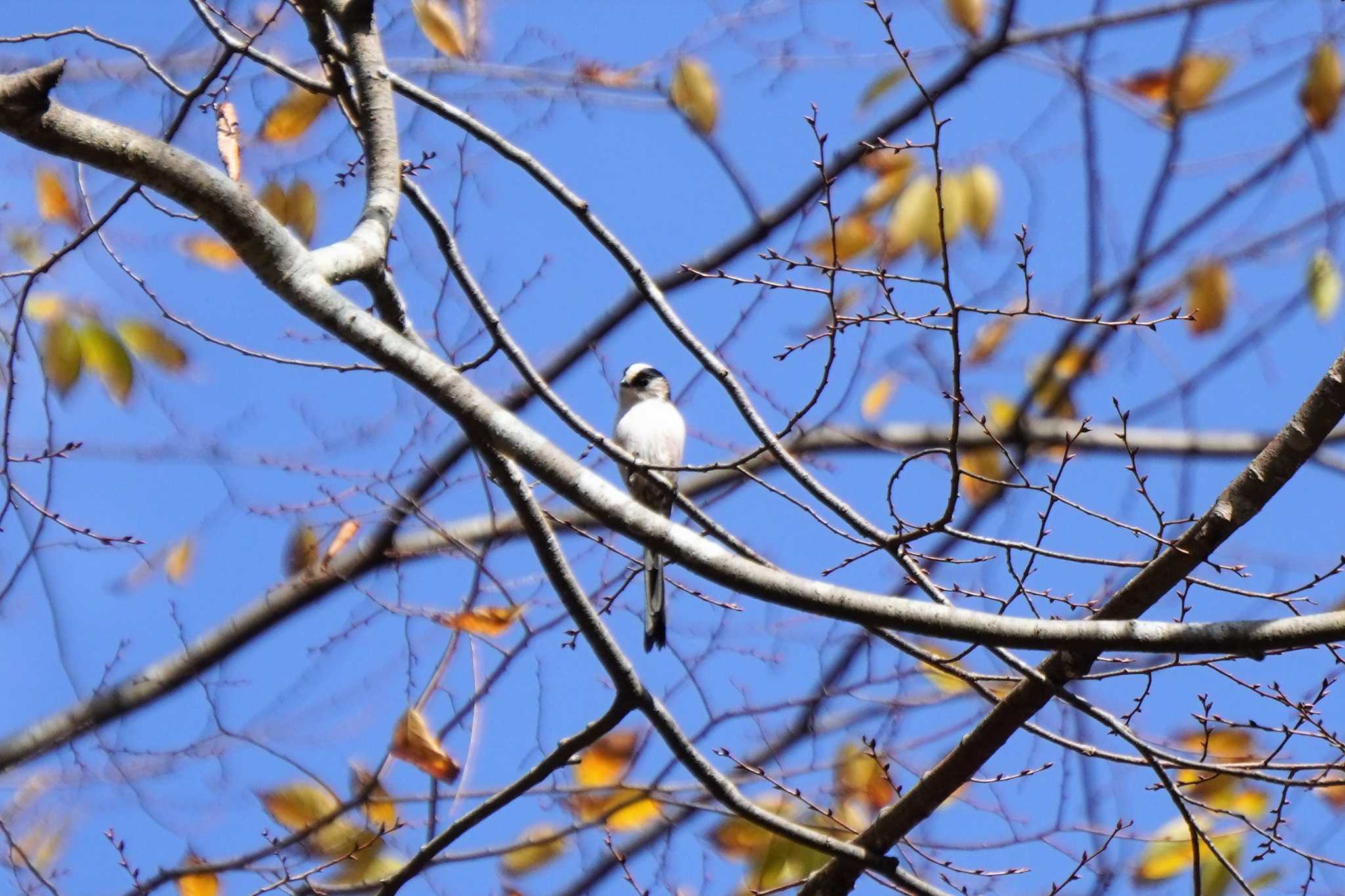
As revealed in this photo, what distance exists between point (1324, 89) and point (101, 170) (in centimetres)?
405

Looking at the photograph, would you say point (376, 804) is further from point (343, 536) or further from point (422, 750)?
point (343, 536)

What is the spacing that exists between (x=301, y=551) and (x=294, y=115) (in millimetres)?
1626

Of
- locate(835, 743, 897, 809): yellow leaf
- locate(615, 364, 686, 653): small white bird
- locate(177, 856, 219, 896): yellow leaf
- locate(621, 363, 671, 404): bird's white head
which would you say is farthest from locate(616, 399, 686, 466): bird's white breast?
locate(177, 856, 219, 896): yellow leaf

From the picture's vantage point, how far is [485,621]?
3.62 metres

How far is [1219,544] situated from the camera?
2.60 meters

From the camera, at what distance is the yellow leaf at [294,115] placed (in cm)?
447

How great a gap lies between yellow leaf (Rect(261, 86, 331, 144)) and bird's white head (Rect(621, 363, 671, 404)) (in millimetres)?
2150

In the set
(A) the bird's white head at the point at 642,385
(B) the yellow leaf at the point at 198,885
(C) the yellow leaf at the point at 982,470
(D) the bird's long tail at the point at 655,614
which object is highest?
(A) the bird's white head at the point at 642,385

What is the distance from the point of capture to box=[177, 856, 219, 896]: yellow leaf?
3.59 meters

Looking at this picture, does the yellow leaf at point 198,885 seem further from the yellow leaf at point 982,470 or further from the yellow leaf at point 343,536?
the yellow leaf at point 982,470

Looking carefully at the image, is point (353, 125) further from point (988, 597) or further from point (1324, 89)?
point (1324, 89)

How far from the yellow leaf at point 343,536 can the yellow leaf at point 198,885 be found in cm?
117

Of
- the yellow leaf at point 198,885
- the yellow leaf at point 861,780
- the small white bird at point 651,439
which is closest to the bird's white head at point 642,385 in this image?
the small white bird at point 651,439

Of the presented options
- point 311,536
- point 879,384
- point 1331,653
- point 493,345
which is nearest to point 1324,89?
point 879,384
